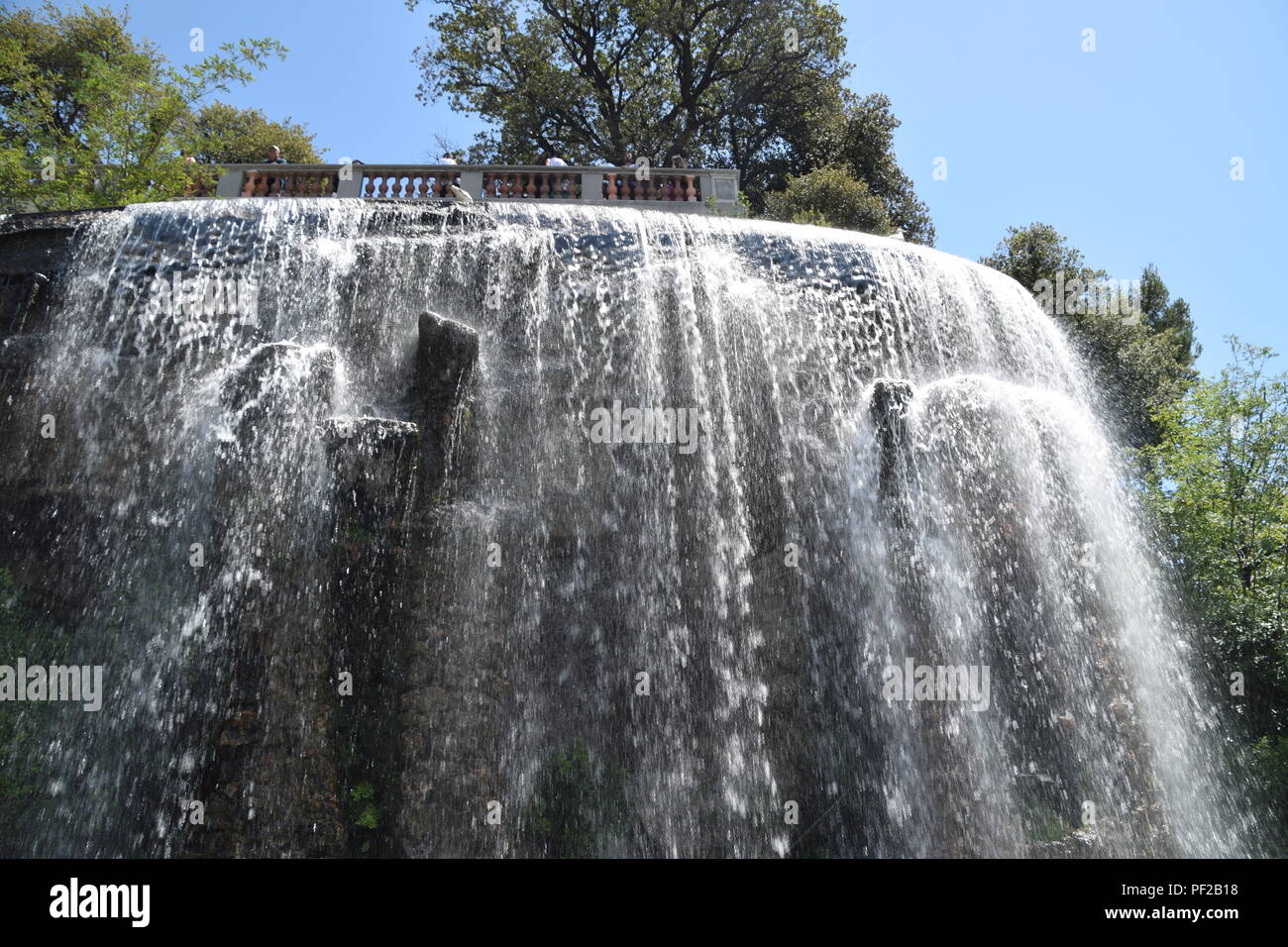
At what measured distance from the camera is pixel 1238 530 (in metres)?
15.7

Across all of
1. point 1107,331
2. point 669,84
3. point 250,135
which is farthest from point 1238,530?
point 250,135

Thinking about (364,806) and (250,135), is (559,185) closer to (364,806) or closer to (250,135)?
(364,806)

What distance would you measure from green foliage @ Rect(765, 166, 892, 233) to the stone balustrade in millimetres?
8112

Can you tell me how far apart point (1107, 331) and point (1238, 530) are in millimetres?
9413

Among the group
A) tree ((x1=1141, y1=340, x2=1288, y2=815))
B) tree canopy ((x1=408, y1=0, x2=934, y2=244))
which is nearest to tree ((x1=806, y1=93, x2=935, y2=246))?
tree canopy ((x1=408, y1=0, x2=934, y2=244))

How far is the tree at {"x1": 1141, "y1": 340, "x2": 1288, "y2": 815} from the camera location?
43.7ft

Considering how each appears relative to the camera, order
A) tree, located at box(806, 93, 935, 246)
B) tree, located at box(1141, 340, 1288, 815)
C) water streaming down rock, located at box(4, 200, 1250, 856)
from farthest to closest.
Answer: tree, located at box(806, 93, 935, 246) < tree, located at box(1141, 340, 1288, 815) < water streaming down rock, located at box(4, 200, 1250, 856)

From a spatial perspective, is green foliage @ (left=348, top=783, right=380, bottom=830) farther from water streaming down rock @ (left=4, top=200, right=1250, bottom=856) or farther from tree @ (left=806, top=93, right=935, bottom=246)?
tree @ (left=806, top=93, right=935, bottom=246)

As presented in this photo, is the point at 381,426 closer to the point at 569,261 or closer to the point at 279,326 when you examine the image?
the point at 279,326

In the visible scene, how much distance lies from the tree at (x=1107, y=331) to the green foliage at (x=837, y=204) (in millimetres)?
4236

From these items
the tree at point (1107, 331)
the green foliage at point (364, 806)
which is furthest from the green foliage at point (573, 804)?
the tree at point (1107, 331)

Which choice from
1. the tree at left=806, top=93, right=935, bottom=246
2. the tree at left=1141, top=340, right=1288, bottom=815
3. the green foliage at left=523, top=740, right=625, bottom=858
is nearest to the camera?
the green foliage at left=523, top=740, right=625, bottom=858

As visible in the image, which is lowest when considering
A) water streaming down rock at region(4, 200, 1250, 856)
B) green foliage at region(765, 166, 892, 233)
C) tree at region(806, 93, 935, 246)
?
water streaming down rock at region(4, 200, 1250, 856)
